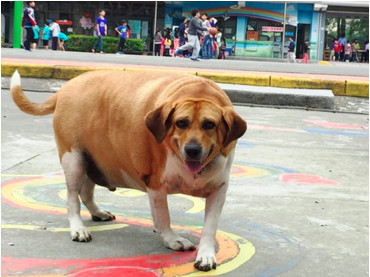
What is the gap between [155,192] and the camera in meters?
3.55

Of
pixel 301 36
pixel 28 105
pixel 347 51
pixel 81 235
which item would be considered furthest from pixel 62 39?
pixel 81 235

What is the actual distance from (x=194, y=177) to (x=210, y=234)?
0.35 metres

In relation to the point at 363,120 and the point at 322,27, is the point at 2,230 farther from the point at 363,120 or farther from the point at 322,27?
the point at 322,27

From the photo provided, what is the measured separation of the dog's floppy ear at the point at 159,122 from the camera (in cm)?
330

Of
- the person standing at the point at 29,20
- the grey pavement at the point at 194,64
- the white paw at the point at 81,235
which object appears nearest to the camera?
the white paw at the point at 81,235

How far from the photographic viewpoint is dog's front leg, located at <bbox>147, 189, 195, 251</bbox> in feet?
11.7

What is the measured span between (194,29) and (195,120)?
59.1 ft

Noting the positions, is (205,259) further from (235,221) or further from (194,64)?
(194,64)

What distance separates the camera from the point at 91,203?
418 cm

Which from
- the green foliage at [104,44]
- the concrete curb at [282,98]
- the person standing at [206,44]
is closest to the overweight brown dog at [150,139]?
the concrete curb at [282,98]

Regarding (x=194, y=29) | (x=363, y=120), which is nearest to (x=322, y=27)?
(x=194, y=29)

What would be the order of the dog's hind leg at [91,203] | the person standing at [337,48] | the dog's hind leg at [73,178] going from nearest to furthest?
the dog's hind leg at [73,178] → the dog's hind leg at [91,203] → the person standing at [337,48]

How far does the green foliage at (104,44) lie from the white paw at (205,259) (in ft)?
105

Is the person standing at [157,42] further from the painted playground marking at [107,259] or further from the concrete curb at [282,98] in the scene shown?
the painted playground marking at [107,259]
